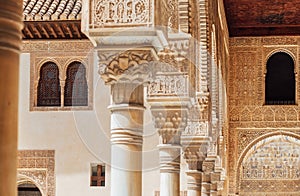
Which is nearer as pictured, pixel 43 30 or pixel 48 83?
pixel 43 30

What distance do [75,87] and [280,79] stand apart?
6295 millimetres

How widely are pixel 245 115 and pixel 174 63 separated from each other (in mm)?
12837

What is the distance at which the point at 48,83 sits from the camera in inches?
851

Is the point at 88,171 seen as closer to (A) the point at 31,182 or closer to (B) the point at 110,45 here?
(A) the point at 31,182

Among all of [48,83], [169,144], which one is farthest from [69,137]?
[169,144]

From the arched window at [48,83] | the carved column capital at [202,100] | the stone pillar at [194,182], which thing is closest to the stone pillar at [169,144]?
the carved column capital at [202,100]

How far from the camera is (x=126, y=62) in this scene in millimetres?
6996

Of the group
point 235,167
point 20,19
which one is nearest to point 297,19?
point 235,167

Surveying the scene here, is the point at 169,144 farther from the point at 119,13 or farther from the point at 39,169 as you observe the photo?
the point at 39,169

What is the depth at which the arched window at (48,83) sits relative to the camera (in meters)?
21.6

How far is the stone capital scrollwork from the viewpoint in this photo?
22.8 feet

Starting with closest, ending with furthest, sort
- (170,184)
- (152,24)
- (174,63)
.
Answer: (152,24)
(174,63)
(170,184)

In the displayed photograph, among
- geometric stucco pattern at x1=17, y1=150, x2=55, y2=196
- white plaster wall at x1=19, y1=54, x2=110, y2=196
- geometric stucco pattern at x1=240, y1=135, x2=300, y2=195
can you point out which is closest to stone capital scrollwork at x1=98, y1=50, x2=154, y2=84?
white plaster wall at x1=19, y1=54, x2=110, y2=196

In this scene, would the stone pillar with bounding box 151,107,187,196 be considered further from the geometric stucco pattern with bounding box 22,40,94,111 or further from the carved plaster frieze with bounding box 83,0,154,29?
the geometric stucco pattern with bounding box 22,40,94,111
